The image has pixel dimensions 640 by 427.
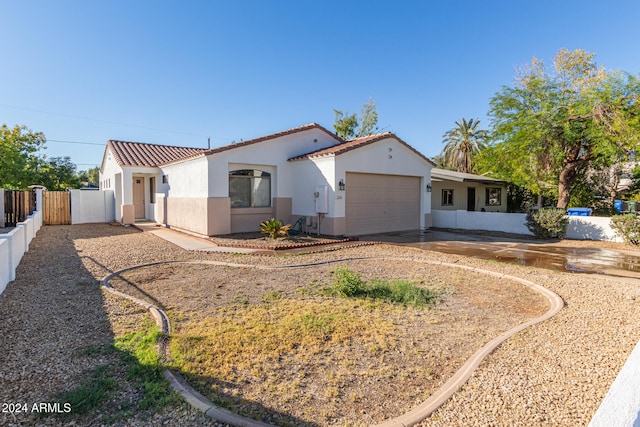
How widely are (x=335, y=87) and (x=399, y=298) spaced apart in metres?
24.4

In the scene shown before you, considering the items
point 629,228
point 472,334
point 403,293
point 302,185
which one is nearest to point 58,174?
point 302,185

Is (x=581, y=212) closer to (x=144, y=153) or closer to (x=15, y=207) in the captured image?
(x=144, y=153)

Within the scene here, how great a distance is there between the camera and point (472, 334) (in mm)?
4621

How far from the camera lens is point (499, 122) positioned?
1828 cm

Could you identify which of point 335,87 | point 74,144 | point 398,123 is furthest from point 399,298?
point 74,144

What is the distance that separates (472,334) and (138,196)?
70.5 feet

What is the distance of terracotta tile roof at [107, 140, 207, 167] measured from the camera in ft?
62.7

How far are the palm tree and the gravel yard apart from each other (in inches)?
1318

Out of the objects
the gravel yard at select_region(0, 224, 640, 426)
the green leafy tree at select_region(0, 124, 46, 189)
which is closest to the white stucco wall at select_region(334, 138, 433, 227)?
the gravel yard at select_region(0, 224, 640, 426)

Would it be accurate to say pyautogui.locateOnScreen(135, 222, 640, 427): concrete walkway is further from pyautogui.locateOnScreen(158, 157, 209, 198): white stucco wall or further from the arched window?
the arched window

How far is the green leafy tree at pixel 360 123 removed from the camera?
34.7m

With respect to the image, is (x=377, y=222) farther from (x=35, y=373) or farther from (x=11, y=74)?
(x=11, y=74)

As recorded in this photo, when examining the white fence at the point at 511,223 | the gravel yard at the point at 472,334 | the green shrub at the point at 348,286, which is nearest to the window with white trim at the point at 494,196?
the white fence at the point at 511,223

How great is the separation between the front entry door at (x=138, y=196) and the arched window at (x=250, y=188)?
33.5ft
